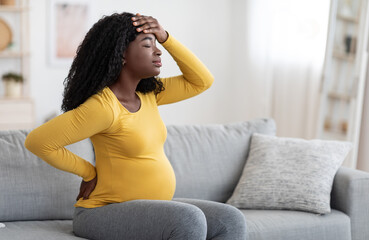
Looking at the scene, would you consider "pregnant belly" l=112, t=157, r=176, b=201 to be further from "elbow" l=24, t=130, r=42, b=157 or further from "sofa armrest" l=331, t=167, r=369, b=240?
"sofa armrest" l=331, t=167, r=369, b=240

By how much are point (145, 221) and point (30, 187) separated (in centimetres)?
73

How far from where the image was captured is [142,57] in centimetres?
190

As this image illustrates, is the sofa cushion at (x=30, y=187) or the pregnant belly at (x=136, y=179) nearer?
the pregnant belly at (x=136, y=179)

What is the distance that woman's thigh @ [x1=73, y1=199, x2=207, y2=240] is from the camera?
172cm

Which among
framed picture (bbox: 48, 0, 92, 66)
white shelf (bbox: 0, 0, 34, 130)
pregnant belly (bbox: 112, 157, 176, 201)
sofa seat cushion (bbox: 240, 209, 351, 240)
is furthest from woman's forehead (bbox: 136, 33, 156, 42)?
framed picture (bbox: 48, 0, 92, 66)

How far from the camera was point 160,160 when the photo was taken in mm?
1987

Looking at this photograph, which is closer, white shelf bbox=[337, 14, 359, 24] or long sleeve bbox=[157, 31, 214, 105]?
long sleeve bbox=[157, 31, 214, 105]

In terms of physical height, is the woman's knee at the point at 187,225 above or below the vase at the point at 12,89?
below

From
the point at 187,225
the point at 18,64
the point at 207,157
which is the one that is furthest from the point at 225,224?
the point at 18,64

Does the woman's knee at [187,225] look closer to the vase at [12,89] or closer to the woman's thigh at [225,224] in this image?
the woman's thigh at [225,224]

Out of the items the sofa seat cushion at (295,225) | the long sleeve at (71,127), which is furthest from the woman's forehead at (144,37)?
the sofa seat cushion at (295,225)

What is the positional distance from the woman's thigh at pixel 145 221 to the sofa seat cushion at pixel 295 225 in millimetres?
586

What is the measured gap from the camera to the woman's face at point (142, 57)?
190cm

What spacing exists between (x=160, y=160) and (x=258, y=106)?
3.17m
